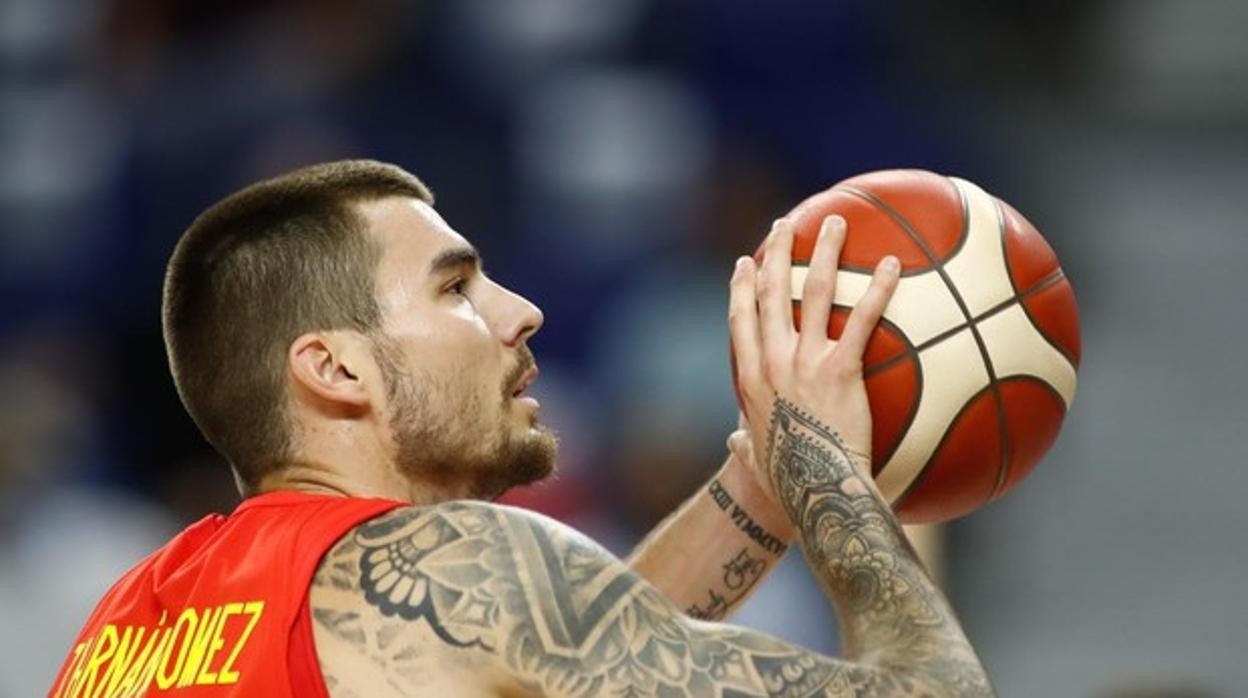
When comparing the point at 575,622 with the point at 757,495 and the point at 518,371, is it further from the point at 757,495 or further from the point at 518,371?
the point at 757,495

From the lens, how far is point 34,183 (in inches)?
395

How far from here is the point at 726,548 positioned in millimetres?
4520

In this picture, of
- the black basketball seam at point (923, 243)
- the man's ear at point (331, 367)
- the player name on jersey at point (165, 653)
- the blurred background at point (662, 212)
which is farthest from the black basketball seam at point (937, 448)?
the blurred background at point (662, 212)

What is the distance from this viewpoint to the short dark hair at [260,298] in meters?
3.98

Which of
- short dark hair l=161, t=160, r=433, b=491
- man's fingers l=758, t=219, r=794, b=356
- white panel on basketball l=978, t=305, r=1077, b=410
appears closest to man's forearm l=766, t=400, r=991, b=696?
man's fingers l=758, t=219, r=794, b=356

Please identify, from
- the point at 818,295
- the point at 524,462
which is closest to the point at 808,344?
the point at 818,295

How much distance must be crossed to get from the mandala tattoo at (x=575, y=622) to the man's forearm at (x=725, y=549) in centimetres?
82

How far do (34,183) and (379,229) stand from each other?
639 centimetres

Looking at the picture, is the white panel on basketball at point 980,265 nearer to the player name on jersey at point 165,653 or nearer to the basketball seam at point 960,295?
the basketball seam at point 960,295

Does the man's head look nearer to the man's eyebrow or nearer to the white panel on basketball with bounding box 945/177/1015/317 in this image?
the man's eyebrow

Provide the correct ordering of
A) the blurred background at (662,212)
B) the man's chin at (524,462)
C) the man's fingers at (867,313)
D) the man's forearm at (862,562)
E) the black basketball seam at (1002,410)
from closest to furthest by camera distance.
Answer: the man's forearm at (862,562)
the man's fingers at (867,313)
the black basketball seam at (1002,410)
the man's chin at (524,462)
the blurred background at (662,212)

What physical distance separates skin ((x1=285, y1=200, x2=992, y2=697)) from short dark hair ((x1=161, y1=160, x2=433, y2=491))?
45mm

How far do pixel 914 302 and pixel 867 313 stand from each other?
0.11 m

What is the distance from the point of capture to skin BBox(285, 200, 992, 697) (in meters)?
3.46
